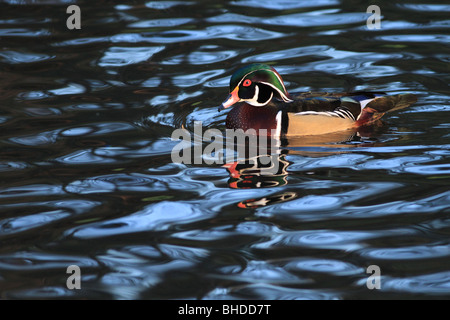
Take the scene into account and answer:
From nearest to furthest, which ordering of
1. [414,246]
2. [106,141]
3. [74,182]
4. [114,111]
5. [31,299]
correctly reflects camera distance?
[31,299] → [414,246] → [74,182] → [106,141] → [114,111]

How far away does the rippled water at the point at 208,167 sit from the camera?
5164 mm

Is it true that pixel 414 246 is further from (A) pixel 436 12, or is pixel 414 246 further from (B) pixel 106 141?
(A) pixel 436 12

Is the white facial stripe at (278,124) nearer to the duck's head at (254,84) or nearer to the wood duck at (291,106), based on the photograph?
the wood duck at (291,106)

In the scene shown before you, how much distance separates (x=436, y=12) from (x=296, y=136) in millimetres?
4379

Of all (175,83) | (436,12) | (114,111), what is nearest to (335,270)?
(114,111)

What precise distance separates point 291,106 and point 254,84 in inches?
18.0

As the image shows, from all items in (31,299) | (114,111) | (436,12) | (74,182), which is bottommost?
(31,299)

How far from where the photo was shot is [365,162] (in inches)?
270

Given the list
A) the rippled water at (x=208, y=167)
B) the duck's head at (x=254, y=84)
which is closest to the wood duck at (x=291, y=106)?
the duck's head at (x=254, y=84)

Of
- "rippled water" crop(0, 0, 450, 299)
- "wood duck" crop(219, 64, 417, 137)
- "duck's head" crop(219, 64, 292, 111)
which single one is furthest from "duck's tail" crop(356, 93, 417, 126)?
"duck's head" crop(219, 64, 292, 111)

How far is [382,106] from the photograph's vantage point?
26.4 feet

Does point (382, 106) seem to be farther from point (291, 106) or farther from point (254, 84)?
point (254, 84)

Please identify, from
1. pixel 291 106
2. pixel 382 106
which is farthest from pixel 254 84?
pixel 382 106

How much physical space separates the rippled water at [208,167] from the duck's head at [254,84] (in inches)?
16.9
